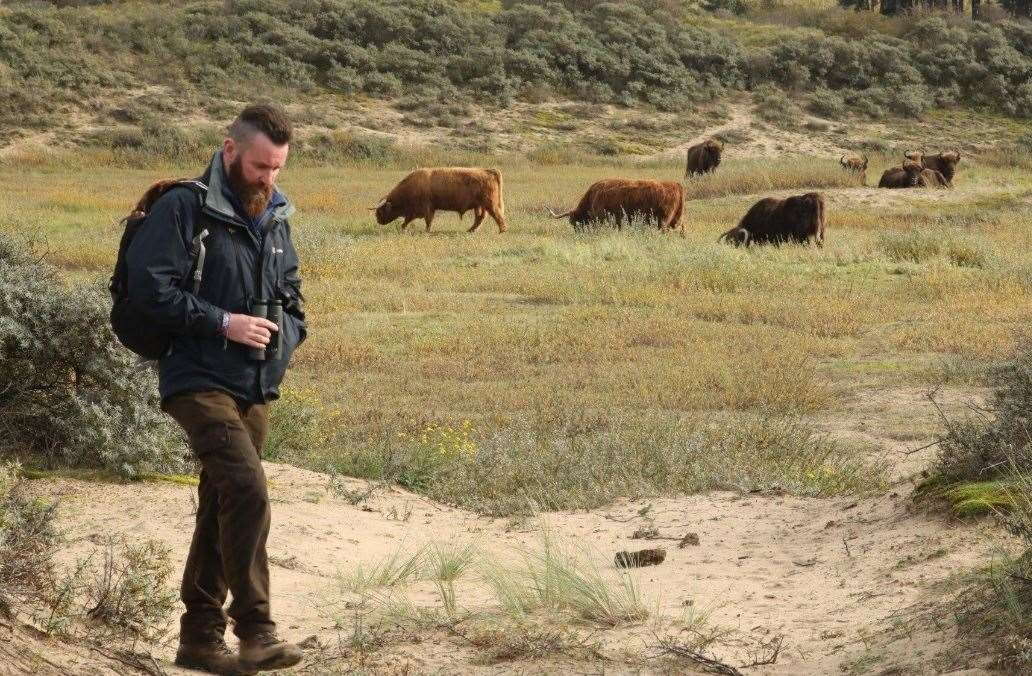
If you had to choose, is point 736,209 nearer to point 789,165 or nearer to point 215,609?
point 789,165

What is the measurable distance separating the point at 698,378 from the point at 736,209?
1655cm

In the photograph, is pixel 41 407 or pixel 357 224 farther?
pixel 357 224

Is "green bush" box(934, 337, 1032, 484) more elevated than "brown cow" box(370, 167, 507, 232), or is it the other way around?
"green bush" box(934, 337, 1032, 484)

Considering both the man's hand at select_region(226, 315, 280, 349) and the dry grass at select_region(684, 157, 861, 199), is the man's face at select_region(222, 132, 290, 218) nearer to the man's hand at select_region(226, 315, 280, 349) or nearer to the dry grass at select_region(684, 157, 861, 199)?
the man's hand at select_region(226, 315, 280, 349)

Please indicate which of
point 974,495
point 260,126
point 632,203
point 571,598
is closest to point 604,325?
point 974,495

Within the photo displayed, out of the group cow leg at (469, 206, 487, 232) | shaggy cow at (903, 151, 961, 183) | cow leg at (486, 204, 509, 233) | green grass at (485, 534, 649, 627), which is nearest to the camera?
green grass at (485, 534, 649, 627)

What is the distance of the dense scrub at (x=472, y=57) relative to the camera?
45.0 metres

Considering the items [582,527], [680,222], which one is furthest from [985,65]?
[582,527]

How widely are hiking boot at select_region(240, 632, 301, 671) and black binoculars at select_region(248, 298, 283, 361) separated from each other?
2.97 feet

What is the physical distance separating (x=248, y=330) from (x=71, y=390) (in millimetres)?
3443

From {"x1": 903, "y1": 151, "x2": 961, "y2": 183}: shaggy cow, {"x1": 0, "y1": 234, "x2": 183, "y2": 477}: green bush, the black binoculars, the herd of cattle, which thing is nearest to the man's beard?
the black binoculars

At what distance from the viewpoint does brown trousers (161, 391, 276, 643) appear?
474 cm

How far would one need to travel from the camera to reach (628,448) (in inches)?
363

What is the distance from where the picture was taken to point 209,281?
4.84m
